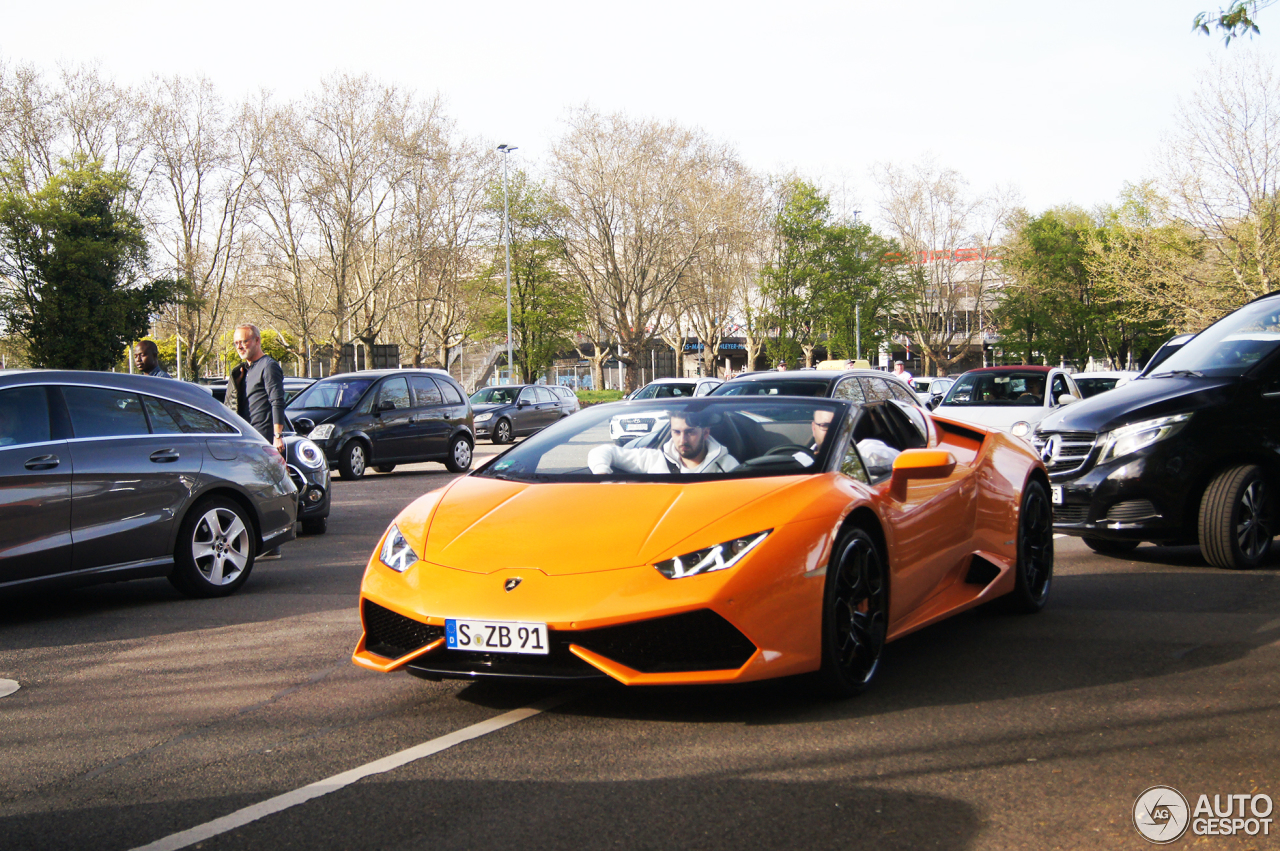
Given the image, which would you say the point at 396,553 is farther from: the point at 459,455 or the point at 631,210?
the point at 631,210

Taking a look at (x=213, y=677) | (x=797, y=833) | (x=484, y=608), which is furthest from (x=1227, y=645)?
(x=213, y=677)

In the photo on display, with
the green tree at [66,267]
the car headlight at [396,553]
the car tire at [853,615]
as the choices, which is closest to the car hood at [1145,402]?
the car tire at [853,615]

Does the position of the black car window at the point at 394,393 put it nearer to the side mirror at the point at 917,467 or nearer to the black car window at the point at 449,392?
the black car window at the point at 449,392

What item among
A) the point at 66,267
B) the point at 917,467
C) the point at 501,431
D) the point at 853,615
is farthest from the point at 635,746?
the point at 66,267

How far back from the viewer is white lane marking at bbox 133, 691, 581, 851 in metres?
3.29

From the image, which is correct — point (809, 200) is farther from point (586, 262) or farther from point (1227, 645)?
point (1227, 645)

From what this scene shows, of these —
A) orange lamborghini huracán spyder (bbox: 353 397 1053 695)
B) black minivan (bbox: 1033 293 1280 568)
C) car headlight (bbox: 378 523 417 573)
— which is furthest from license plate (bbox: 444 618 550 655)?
black minivan (bbox: 1033 293 1280 568)

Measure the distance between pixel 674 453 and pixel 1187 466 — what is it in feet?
14.5

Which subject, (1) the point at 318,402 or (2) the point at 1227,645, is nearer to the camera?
(2) the point at 1227,645

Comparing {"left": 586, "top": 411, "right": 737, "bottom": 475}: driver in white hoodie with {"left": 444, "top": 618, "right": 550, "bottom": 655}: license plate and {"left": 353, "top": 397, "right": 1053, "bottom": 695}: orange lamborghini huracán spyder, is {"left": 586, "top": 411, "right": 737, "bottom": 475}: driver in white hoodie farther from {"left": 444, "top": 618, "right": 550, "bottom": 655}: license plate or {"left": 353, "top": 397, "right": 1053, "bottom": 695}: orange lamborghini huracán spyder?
{"left": 444, "top": 618, "right": 550, "bottom": 655}: license plate

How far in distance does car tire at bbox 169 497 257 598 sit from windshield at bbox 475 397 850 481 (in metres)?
2.87

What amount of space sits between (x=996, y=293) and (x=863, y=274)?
1338 centimetres

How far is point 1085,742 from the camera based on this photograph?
414cm

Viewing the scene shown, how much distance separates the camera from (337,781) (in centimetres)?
377
